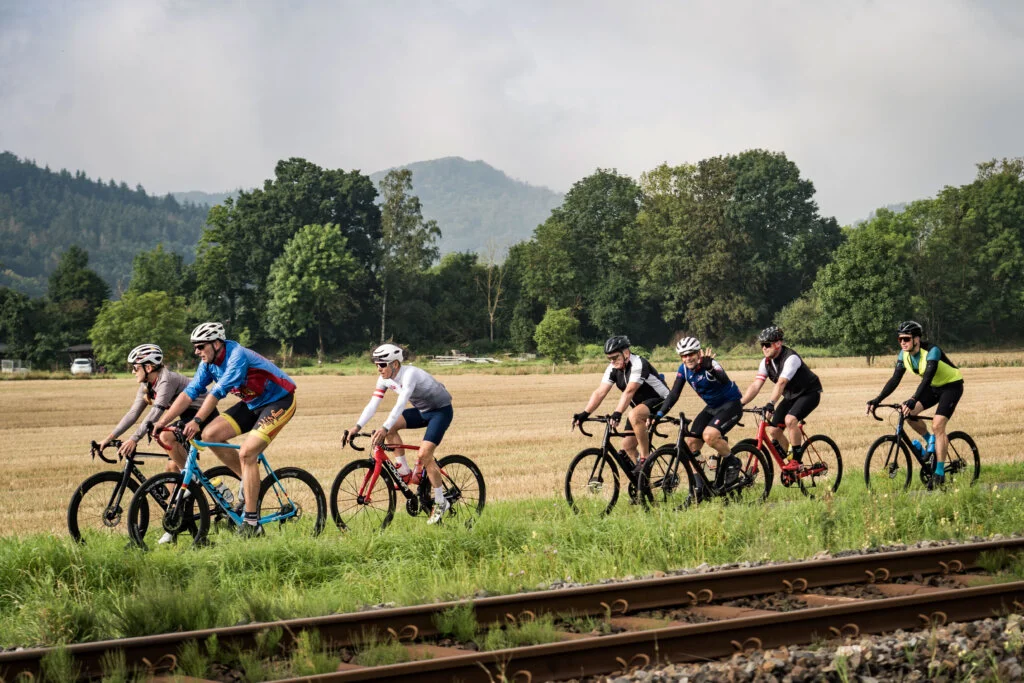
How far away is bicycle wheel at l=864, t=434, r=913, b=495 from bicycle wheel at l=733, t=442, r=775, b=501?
134cm

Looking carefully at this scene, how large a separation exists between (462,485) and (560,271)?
8334 cm

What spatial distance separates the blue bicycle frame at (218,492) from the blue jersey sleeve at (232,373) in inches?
21.1

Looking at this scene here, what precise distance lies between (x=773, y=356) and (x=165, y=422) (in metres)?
6.75

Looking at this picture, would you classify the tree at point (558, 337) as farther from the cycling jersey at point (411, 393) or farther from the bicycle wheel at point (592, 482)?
the cycling jersey at point (411, 393)

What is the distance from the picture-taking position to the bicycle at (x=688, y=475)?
399 inches

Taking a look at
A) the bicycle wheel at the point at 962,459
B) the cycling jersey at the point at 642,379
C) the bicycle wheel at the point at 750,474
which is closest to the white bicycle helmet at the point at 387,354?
the cycling jersey at the point at 642,379

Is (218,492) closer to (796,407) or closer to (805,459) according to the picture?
(796,407)

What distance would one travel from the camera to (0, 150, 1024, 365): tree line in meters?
81.2

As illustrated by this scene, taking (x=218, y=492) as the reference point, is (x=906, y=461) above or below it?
below

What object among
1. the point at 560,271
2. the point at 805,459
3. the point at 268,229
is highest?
the point at 268,229

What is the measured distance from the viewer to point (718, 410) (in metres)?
10.6

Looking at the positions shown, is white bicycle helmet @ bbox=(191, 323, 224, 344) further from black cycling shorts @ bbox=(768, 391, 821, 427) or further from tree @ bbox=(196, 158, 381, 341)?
tree @ bbox=(196, 158, 381, 341)

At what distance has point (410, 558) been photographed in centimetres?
825

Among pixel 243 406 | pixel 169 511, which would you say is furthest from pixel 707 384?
pixel 169 511
